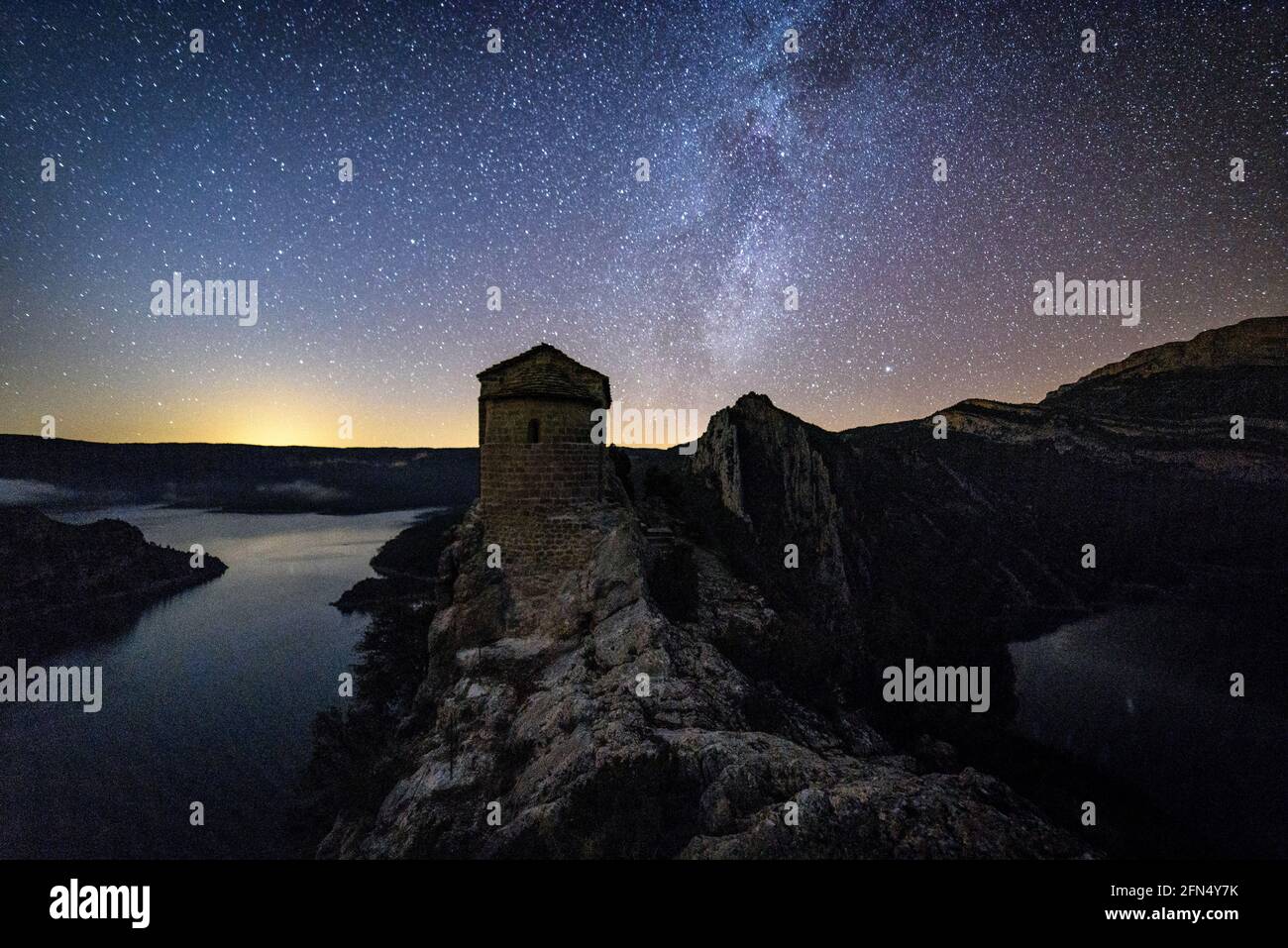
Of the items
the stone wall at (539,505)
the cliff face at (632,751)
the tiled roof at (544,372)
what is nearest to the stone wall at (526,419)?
the stone wall at (539,505)

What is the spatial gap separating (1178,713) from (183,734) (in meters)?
75.3

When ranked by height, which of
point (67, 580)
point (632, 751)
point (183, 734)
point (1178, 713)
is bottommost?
point (183, 734)

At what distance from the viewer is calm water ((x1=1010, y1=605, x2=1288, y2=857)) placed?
25.1 metres

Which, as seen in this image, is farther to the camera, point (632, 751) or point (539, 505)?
point (539, 505)

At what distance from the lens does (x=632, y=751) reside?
6.04 m

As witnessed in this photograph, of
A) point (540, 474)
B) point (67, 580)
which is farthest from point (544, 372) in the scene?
point (67, 580)

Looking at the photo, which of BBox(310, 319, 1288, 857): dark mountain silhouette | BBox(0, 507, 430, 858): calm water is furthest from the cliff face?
BBox(0, 507, 430, 858): calm water

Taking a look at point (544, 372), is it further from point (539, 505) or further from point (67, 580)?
point (67, 580)

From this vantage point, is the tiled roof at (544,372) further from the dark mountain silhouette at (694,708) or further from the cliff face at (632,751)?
the cliff face at (632,751)

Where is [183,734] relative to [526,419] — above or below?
below

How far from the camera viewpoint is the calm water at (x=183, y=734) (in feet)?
78.0

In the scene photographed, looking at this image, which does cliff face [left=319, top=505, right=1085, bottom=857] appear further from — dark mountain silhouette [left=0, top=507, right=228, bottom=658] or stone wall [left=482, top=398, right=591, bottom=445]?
dark mountain silhouette [left=0, top=507, right=228, bottom=658]

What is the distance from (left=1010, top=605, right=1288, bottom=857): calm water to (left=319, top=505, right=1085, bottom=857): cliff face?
32.8m
